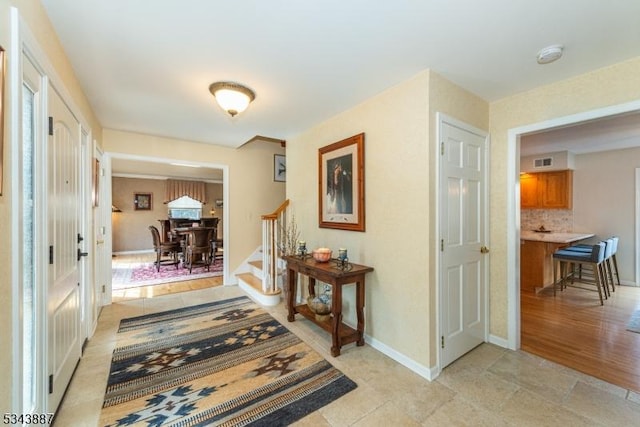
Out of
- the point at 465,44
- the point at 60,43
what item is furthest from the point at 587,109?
the point at 60,43

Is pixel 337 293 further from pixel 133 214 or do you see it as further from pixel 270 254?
pixel 133 214

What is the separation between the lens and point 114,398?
182 centimetres

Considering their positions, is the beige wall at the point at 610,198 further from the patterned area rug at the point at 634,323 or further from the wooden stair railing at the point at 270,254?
the wooden stair railing at the point at 270,254

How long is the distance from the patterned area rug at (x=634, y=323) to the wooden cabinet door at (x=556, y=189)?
2.31 m

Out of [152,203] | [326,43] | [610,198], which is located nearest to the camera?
[326,43]

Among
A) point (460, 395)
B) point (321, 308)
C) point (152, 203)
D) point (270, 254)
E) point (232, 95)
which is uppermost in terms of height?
point (232, 95)

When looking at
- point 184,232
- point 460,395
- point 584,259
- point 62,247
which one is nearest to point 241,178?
point 184,232

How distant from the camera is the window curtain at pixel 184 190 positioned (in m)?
8.55

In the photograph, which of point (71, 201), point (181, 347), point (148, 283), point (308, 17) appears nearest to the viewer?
point (308, 17)

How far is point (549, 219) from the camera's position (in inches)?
207

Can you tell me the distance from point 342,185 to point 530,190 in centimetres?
458

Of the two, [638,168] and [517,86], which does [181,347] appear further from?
[638,168]

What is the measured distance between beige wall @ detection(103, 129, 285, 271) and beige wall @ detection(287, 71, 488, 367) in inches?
98.4

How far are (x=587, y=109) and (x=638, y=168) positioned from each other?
374 cm
